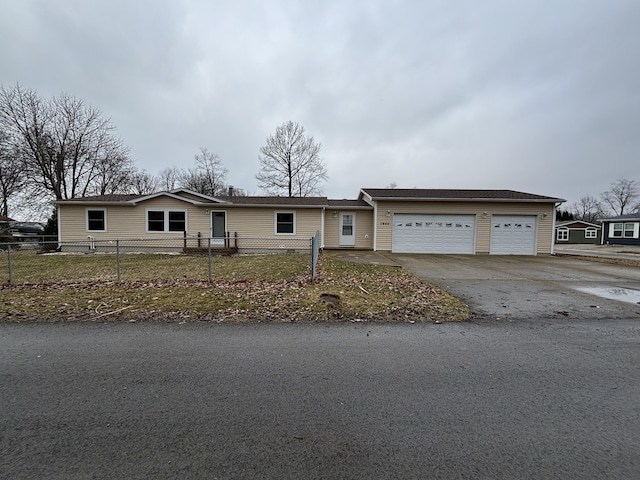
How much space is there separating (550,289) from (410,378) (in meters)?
6.58

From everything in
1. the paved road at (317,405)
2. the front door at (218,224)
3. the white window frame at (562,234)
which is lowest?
the paved road at (317,405)

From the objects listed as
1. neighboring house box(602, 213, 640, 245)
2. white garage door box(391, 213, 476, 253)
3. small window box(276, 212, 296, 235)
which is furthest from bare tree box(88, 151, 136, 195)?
neighboring house box(602, 213, 640, 245)

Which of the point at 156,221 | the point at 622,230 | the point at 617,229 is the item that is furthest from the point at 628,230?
the point at 156,221

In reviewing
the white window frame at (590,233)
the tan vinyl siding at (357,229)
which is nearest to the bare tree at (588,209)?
the white window frame at (590,233)

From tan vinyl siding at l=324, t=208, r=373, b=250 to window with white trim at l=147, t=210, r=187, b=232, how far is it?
8193 millimetres

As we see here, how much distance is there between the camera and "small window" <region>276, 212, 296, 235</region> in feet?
55.2

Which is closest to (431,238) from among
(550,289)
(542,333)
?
(550,289)

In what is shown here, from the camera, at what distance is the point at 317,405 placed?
2.52 metres

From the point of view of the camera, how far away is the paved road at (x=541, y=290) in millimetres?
5473

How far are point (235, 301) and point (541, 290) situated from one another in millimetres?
7333

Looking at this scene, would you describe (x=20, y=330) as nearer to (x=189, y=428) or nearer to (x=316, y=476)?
(x=189, y=428)

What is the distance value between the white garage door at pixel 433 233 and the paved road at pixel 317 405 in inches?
502

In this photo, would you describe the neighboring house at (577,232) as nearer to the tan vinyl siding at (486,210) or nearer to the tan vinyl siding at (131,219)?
the tan vinyl siding at (486,210)

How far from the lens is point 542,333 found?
4.34 meters
